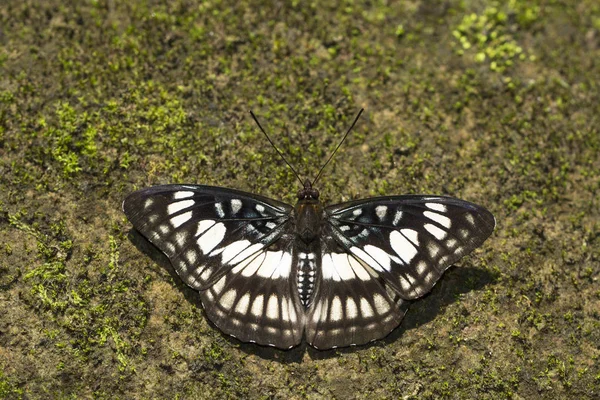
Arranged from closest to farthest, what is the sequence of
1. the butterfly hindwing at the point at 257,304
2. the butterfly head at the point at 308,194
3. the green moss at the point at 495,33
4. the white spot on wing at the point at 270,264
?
the butterfly hindwing at the point at 257,304 → the white spot on wing at the point at 270,264 → the butterfly head at the point at 308,194 → the green moss at the point at 495,33

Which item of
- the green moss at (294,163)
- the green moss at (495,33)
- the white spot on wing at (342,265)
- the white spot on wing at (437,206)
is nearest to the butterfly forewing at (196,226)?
the green moss at (294,163)

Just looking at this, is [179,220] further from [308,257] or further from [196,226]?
[308,257]

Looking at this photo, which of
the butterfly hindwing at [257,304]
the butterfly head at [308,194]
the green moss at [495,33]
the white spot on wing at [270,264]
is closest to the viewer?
the butterfly hindwing at [257,304]

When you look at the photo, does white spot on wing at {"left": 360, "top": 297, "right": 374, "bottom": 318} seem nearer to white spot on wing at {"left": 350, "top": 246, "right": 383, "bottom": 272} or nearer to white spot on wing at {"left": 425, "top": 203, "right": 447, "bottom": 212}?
white spot on wing at {"left": 350, "top": 246, "right": 383, "bottom": 272}

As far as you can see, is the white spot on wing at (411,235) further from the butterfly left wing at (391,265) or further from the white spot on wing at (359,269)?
the white spot on wing at (359,269)

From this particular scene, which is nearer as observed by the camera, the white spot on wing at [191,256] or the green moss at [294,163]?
the white spot on wing at [191,256]

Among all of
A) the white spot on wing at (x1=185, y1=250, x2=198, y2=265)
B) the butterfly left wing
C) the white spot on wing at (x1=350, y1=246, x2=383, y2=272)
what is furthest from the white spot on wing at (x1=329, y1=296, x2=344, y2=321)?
the white spot on wing at (x1=185, y1=250, x2=198, y2=265)

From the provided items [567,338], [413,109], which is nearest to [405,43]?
[413,109]

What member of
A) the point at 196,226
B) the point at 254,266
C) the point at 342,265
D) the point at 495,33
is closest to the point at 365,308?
the point at 342,265
